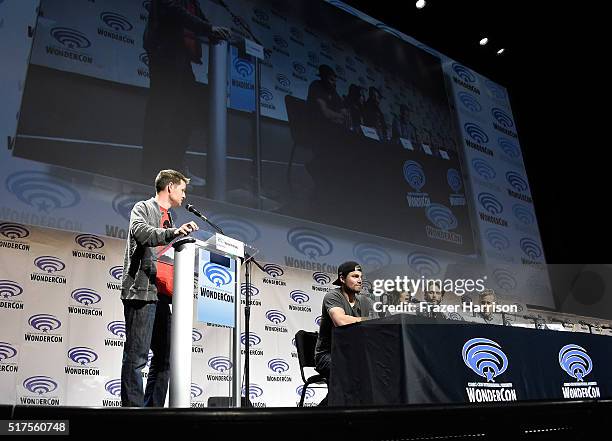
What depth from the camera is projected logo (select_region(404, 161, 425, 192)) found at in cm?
560

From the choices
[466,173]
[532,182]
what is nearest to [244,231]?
[466,173]

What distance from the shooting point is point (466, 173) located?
628 centimetres

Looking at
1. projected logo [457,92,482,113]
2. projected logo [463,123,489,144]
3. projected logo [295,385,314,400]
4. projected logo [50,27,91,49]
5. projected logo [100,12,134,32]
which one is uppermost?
projected logo [457,92,482,113]

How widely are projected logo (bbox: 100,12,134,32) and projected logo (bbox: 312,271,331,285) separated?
2552mm

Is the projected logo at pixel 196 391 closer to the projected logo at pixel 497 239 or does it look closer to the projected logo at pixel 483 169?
the projected logo at pixel 497 239

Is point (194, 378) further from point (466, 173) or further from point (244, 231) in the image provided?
point (466, 173)

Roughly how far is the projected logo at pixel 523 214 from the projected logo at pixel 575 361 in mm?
4370

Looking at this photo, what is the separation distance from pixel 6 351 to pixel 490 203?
519 centimetres

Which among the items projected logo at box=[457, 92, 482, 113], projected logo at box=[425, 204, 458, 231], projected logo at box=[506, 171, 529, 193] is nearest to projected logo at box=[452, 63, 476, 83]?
projected logo at box=[457, 92, 482, 113]

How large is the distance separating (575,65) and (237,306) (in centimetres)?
680

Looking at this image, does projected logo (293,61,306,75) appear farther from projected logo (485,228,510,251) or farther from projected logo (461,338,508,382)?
projected logo (461,338,508,382)

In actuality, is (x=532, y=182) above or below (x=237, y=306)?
above

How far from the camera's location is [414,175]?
566 centimetres

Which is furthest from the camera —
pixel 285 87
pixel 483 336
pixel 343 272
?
pixel 285 87
